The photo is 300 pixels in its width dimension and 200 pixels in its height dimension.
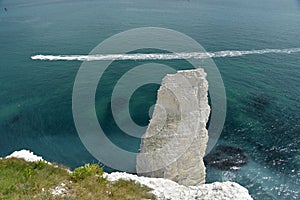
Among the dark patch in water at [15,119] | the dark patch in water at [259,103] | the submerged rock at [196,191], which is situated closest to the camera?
the submerged rock at [196,191]

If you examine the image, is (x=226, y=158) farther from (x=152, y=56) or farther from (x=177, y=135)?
(x=152, y=56)

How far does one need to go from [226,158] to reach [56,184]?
31.4m

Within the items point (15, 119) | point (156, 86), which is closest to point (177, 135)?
point (156, 86)

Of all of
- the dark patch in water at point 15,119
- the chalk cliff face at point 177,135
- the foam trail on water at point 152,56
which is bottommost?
the dark patch in water at point 15,119

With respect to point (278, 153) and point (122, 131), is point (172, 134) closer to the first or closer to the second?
point (122, 131)

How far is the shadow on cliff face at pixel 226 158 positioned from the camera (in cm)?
4433

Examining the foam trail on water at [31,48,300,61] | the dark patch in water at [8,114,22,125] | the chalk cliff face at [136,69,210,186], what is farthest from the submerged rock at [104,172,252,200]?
the foam trail on water at [31,48,300,61]

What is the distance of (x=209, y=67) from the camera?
238 ft

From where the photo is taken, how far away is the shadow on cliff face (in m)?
44.3

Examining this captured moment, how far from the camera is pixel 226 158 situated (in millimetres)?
45562

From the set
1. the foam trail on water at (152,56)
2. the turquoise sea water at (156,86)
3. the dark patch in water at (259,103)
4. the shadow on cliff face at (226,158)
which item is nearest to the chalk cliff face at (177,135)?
the turquoise sea water at (156,86)

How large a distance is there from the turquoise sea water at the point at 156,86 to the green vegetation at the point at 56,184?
22.6 meters

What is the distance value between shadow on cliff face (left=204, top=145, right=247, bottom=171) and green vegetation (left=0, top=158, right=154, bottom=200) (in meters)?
25.1

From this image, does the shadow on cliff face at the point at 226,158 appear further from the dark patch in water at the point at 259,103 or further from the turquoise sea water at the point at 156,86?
the dark patch in water at the point at 259,103
